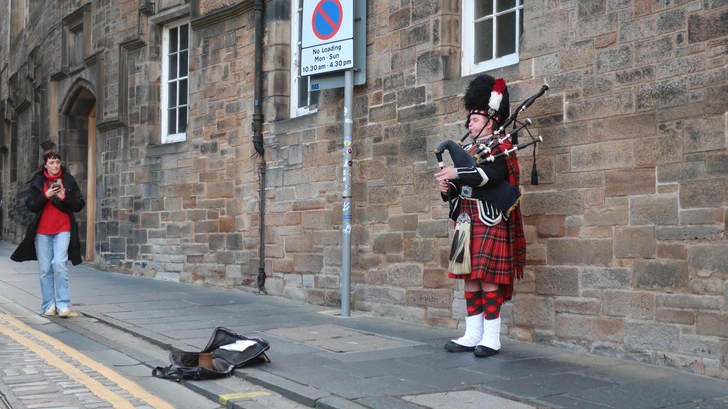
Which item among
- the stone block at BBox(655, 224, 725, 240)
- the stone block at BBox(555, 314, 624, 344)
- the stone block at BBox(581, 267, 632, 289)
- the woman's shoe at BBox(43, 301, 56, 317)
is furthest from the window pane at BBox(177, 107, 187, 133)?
the stone block at BBox(655, 224, 725, 240)

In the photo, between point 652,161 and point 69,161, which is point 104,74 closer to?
point 69,161

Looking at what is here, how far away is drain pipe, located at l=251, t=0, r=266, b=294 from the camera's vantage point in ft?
37.8

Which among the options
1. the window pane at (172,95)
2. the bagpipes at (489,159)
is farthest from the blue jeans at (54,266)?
the window pane at (172,95)

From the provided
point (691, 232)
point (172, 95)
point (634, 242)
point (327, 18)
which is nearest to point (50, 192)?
point (327, 18)

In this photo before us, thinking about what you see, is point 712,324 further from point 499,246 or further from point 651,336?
point 499,246

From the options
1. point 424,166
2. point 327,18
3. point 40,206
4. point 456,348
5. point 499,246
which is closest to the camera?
point 499,246

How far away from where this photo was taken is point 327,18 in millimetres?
10000

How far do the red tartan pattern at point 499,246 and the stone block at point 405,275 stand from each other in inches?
76.1

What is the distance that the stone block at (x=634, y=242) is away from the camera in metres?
6.54

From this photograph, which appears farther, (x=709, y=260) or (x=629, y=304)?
(x=629, y=304)

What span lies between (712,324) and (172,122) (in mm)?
10422

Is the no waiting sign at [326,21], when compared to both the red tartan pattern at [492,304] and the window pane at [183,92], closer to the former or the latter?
the red tartan pattern at [492,304]

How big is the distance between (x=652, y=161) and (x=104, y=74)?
39.6 feet

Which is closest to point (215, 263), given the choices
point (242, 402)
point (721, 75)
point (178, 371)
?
point (178, 371)
